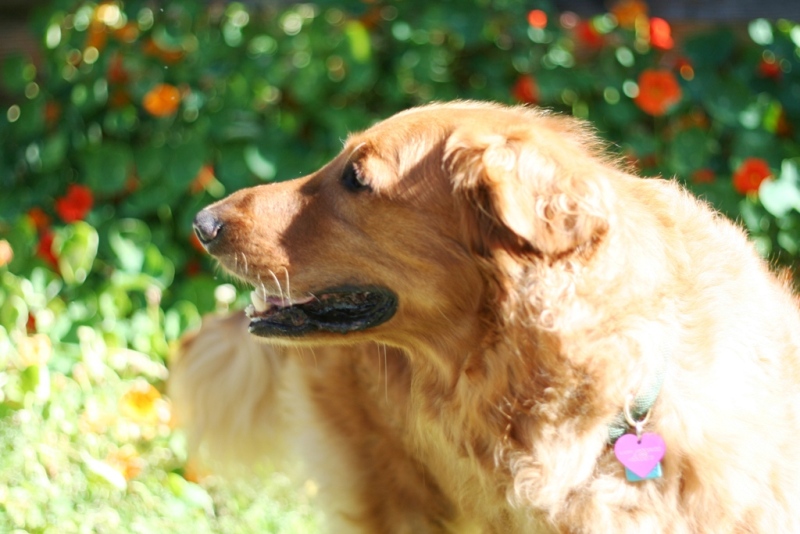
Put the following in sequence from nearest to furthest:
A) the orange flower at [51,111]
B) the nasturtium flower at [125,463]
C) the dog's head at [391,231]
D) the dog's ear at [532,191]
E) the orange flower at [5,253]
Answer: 1. the dog's ear at [532,191]
2. the dog's head at [391,231]
3. the nasturtium flower at [125,463]
4. the orange flower at [5,253]
5. the orange flower at [51,111]

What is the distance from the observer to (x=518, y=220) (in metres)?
2.35

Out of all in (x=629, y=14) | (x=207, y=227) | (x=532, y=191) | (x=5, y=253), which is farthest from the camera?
(x=629, y=14)

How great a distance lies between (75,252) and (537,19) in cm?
285

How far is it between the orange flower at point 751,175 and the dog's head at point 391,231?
253 centimetres

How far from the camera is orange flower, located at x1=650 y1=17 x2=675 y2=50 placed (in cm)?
518

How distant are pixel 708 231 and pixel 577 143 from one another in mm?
473

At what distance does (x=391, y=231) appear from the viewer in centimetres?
263

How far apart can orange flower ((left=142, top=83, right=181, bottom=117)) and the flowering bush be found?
12mm

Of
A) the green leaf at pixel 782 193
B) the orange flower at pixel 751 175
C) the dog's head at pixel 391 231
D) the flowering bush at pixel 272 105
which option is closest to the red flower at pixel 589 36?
the flowering bush at pixel 272 105

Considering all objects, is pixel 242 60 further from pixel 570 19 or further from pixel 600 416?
pixel 600 416

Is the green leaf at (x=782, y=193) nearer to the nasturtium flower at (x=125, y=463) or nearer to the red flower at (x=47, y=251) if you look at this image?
the nasturtium flower at (x=125, y=463)

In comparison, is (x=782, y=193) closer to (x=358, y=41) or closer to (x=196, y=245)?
(x=358, y=41)

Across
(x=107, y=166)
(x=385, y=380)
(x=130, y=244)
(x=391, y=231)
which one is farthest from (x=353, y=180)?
(x=107, y=166)

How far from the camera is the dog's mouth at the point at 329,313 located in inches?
105
